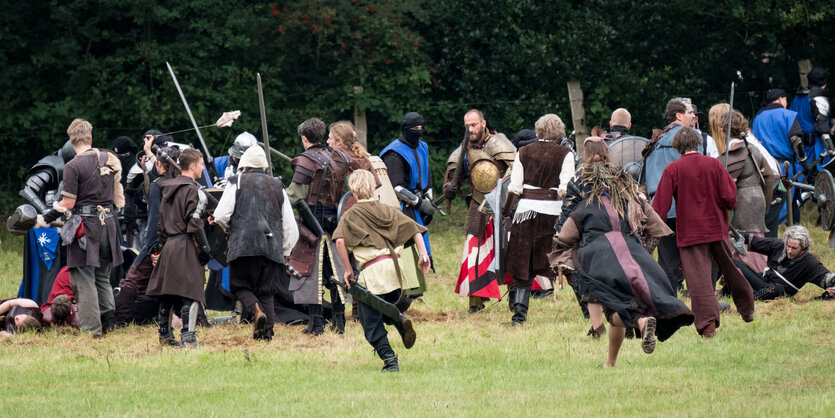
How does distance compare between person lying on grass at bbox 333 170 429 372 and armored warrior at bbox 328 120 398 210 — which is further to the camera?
armored warrior at bbox 328 120 398 210

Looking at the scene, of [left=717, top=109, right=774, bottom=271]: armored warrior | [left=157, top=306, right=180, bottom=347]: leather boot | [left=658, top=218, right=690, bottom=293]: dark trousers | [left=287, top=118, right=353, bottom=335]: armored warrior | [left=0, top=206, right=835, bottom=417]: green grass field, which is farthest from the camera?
[left=717, top=109, right=774, bottom=271]: armored warrior

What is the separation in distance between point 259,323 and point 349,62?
419 inches

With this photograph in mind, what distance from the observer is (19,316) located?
33.2ft

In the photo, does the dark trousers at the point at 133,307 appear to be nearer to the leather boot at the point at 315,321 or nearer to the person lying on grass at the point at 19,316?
the person lying on grass at the point at 19,316

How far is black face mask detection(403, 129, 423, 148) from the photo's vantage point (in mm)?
11109

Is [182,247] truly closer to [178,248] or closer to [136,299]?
[178,248]

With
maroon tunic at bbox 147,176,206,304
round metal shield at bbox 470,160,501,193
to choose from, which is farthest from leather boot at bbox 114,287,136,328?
round metal shield at bbox 470,160,501,193

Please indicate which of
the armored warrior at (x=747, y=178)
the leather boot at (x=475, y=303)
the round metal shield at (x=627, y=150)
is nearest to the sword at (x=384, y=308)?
the leather boot at (x=475, y=303)

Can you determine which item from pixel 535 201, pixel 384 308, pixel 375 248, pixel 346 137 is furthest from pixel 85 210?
pixel 535 201

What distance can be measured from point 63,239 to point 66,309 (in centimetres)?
67

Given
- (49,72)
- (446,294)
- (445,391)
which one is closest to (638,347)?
(445,391)

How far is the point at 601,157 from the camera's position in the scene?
26.5 ft

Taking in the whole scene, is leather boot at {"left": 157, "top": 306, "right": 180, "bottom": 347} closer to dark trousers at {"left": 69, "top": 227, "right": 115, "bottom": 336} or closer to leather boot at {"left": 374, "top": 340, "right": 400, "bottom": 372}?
dark trousers at {"left": 69, "top": 227, "right": 115, "bottom": 336}

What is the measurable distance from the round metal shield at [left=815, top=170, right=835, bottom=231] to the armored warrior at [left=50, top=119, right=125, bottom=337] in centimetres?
617
